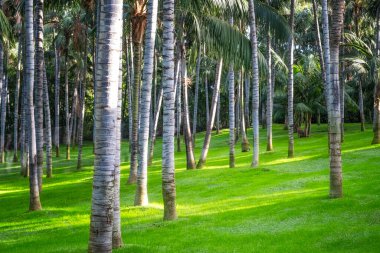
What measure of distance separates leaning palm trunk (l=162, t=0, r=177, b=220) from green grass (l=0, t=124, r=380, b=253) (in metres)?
1.00

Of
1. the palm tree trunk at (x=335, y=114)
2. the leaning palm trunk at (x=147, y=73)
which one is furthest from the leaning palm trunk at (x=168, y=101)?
the palm tree trunk at (x=335, y=114)

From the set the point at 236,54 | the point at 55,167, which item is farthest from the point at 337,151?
the point at 55,167

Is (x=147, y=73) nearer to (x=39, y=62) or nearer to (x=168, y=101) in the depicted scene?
(x=168, y=101)

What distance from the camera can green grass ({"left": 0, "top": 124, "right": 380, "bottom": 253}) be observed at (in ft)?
35.0

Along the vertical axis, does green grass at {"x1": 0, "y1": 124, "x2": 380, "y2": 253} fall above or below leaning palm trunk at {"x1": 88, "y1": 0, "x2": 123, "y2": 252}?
below

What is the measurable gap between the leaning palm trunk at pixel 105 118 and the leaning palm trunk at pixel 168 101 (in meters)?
5.59

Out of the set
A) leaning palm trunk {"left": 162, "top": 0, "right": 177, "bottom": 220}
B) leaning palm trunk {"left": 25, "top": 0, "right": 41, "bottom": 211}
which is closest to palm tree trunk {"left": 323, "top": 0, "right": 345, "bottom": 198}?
leaning palm trunk {"left": 162, "top": 0, "right": 177, "bottom": 220}

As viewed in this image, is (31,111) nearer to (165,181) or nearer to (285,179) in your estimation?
(165,181)

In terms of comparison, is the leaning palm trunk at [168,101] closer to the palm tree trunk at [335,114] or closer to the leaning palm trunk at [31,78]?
the palm tree trunk at [335,114]

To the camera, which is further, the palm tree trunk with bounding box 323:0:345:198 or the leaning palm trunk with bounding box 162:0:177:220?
the palm tree trunk with bounding box 323:0:345:198

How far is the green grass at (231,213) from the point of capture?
10.7m

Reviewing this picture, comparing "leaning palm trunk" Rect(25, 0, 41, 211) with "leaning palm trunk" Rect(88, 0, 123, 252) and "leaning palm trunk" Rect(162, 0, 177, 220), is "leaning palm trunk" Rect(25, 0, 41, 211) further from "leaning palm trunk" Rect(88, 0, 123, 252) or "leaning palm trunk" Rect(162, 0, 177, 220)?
"leaning palm trunk" Rect(88, 0, 123, 252)

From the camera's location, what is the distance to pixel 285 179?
2006 centimetres

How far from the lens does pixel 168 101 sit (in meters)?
13.1
